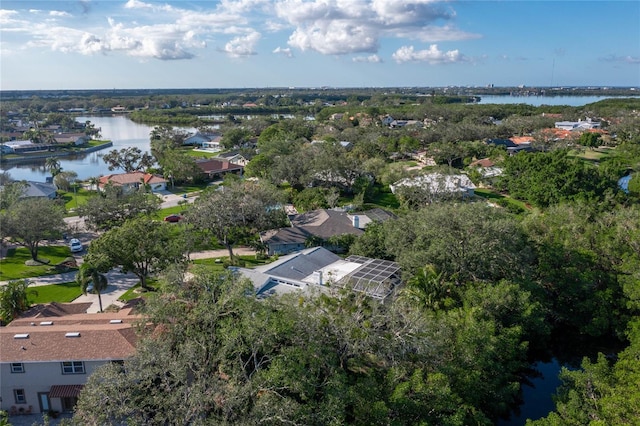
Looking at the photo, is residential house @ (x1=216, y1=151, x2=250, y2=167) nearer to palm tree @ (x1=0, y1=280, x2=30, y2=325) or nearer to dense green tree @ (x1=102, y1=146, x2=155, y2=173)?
dense green tree @ (x1=102, y1=146, x2=155, y2=173)

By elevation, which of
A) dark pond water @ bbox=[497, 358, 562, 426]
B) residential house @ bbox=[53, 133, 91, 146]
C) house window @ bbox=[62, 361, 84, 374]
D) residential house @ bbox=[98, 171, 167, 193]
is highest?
residential house @ bbox=[53, 133, 91, 146]

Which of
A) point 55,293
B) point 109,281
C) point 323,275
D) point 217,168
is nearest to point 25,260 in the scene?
point 55,293

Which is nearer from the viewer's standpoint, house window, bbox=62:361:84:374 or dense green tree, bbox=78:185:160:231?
house window, bbox=62:361:84:374

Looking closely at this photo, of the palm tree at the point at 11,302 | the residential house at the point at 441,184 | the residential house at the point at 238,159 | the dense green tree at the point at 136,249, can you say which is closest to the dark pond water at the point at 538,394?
the dense green tree at the point at 136,249

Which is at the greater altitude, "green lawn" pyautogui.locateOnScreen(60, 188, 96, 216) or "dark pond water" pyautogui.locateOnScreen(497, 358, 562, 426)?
"green lawn" pyautogui.locateOnScreen(60, 188, 96, 216)

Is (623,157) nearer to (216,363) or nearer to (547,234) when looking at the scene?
(547,234)

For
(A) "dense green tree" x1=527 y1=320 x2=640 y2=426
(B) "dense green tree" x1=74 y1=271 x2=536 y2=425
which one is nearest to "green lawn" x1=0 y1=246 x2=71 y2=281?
(B) "dense green tree" x1=74 y1=271 x2=536 y2=425

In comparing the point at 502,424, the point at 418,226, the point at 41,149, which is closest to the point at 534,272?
the point at 418,226
